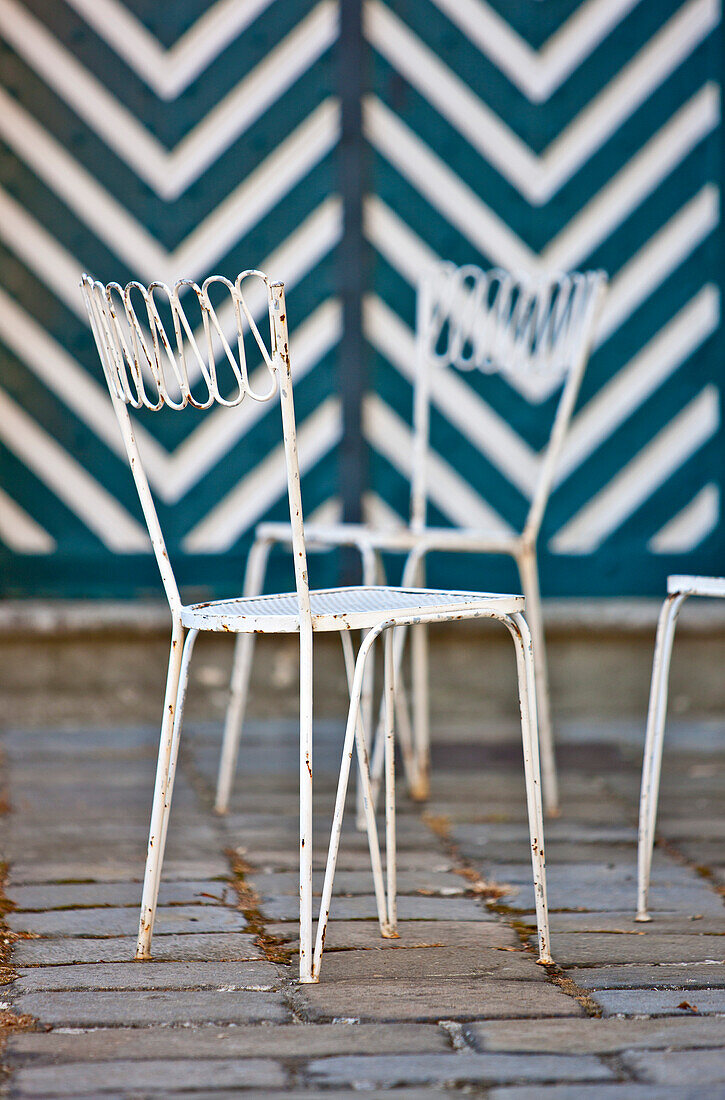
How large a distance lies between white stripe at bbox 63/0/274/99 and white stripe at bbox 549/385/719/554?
167cm

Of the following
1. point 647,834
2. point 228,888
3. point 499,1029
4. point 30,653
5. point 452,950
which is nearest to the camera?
point 499,1029

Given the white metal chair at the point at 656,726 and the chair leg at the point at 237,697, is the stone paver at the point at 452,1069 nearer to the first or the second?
the white metal chair at the point at 656,726

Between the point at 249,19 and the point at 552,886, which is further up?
the point at 249,19

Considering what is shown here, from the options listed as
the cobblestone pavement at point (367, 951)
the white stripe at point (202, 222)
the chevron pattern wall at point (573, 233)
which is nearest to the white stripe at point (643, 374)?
the chevron pattern wall at point (573, 233)

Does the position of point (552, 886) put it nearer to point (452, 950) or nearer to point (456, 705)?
point (452, 950)

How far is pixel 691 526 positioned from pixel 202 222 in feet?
5.46

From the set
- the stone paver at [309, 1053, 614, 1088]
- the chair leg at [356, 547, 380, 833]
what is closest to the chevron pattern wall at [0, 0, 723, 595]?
the chair leg at [356, 547, 380, 833]

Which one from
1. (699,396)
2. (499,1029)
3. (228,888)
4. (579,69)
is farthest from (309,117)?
(499,1029)

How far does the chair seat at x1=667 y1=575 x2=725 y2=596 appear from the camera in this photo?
222 cm

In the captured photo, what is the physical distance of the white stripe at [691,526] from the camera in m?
4.40

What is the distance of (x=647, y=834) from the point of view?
7.77 feet

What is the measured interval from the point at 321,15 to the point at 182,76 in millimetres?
432

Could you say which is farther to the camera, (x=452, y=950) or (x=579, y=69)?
(x=579, y=69)

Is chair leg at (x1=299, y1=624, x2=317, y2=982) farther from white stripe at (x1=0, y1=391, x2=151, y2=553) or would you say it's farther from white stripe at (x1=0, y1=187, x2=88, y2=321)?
white stripe at (x1=0, y1=187, x2=88, y2=321)
